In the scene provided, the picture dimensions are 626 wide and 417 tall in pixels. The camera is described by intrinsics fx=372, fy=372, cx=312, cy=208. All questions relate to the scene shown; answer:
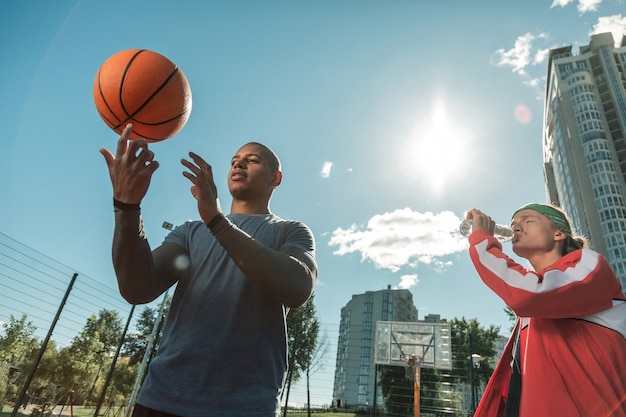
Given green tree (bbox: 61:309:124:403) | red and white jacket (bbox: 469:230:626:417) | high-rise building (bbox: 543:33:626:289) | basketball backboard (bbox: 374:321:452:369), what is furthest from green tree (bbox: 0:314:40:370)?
high-rise building (bbox: 543:33:626:289)

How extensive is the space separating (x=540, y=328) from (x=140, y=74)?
2.29 meters

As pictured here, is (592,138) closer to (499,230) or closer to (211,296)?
(499,230)

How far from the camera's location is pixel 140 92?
1.86 m

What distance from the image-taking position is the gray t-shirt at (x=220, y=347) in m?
1.28

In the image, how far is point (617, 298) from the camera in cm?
172

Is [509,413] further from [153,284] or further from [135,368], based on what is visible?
[135,368]

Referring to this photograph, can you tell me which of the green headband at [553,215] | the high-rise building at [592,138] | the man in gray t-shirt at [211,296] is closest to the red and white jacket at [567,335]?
the green headband at [553,215]

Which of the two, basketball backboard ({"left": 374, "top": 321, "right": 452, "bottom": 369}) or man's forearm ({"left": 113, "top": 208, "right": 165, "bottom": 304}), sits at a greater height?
basketball backboard ({"left": 374, "top": 321, "right": 452, "bottom": 369})

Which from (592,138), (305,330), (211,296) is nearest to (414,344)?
(305,330)

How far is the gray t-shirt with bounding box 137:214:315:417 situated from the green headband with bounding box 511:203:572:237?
4.65ft

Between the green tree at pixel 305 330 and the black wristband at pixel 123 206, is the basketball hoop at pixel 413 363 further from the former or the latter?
the black wristband at pixel 123 206

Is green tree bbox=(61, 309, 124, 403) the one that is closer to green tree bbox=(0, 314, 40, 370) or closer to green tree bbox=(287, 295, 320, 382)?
green tree bbox=(0, 314, 40, 370)

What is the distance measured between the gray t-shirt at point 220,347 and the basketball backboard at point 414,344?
1514cm

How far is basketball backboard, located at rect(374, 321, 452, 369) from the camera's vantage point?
15.4 metres
